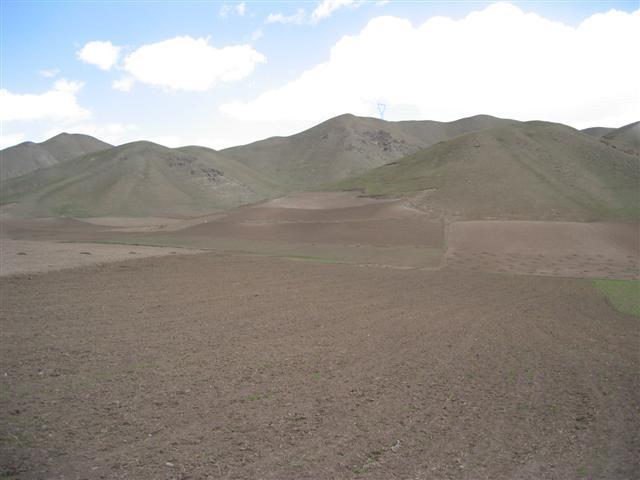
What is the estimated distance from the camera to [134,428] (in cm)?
894

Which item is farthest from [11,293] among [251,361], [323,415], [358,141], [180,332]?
[358,141]

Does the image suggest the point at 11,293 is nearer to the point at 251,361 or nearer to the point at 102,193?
the point at 251,361

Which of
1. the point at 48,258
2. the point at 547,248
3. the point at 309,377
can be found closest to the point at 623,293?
the point at 547,248

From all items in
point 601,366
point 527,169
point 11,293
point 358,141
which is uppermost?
point 358,141

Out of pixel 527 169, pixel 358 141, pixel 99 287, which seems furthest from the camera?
pixel 358 141

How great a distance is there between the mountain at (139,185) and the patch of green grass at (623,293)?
95.1 metres

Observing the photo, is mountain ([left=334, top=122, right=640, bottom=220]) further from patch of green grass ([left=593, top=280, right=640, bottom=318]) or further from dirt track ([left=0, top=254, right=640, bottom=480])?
dirt track ([left=0, top=254, right=640, bottom=480])

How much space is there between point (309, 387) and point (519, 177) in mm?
70038

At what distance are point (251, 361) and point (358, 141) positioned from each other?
621ft

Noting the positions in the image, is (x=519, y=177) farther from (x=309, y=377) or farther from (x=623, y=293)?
(x=309, y=377)

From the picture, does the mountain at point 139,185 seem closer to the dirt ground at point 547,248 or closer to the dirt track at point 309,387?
the dirt ground at point 547,248

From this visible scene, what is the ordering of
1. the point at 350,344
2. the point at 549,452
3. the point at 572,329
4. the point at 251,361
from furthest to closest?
the point at 572,329
the point at 350,344
the point at 251,361
the point at 549,452

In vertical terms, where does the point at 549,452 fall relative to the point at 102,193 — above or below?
below

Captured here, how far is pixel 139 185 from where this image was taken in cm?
12825
